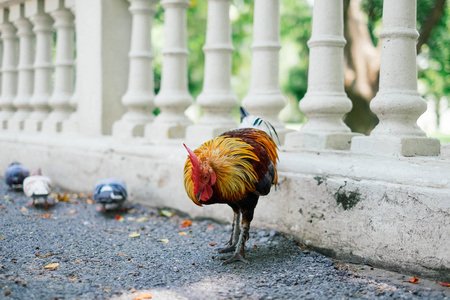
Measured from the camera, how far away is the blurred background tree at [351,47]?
7.89 meters

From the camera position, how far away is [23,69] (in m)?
6.30

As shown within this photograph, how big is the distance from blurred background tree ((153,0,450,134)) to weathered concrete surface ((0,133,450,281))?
4428 millimetres

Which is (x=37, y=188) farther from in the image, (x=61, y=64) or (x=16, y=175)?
(x=61, y=64)

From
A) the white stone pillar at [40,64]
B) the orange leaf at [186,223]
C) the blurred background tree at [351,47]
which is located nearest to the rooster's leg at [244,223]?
the orange leaf at [186,223]

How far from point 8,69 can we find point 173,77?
3.26 meters

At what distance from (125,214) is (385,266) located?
2.33m

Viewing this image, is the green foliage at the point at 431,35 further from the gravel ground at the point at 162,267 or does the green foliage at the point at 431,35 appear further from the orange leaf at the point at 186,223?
the gravel ground at the point at 162,267

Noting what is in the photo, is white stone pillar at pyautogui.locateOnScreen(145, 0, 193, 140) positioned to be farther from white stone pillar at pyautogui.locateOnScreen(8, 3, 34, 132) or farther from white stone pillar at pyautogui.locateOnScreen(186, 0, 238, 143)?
white stone pillar at pyautogui.locateOnScreen(8, 3, 34, 132)

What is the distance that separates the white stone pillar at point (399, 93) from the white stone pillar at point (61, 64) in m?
3.88

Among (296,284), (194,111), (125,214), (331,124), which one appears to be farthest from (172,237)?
(194,111)

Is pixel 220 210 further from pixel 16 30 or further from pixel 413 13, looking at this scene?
pixel 16 30

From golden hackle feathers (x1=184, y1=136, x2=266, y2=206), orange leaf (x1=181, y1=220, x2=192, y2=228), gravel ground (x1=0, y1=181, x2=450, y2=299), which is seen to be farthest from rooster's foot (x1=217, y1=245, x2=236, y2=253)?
orange leaf (x1=181, y1=220, x2=192, y2=228)

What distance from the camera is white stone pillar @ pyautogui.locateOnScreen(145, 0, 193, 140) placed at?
4.47m

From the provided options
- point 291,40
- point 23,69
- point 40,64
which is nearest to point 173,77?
point 40,64
